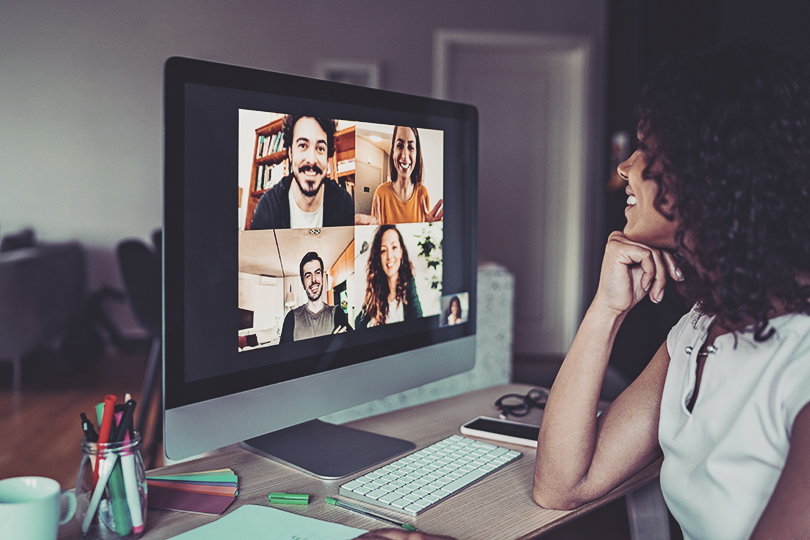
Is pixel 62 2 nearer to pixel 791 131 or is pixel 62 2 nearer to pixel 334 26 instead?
pixel 334 26

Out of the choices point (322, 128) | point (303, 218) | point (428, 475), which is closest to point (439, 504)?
point (428, 475)

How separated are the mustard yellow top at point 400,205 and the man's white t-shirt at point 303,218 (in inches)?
4.6


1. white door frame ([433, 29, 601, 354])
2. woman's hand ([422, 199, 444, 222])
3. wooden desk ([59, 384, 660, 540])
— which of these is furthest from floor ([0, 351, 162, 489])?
white door frame ([433, 29, 601, 354])

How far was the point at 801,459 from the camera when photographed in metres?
0.65

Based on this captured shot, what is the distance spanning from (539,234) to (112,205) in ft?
9.96

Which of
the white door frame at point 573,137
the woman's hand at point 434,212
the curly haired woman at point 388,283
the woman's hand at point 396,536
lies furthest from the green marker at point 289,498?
the white door frame at point 573,137

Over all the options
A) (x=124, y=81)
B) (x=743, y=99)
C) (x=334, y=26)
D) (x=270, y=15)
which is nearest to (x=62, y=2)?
(x=124, y=81)

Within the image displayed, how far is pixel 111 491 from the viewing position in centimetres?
67

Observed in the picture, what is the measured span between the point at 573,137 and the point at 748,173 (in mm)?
4207

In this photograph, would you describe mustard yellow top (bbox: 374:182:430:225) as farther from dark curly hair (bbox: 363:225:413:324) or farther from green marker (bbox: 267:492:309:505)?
green marker (bbox: 267:492:309:505)

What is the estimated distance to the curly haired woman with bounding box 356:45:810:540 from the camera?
726mm

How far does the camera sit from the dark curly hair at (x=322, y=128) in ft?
2.72

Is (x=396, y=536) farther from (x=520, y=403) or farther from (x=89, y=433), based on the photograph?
(x=520, y=403)

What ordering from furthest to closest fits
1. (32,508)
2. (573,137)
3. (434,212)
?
(573,137) < (434,212) < (32,508)
